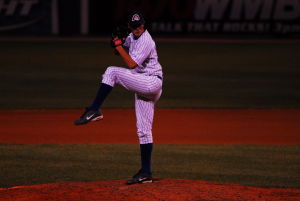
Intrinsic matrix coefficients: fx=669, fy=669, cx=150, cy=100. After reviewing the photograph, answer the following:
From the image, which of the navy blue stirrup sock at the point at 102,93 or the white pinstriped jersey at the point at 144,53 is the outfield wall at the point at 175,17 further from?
the navy blue stirrup sock at the point at 102,93

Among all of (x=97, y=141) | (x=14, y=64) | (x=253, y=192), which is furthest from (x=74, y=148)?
(x=14, y=64)

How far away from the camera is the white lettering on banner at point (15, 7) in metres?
33.1

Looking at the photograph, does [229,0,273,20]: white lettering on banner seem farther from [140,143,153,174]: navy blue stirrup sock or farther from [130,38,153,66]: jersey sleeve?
[130,38,153,66]: jersey sleeve

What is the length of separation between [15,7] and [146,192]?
2789 centimetres

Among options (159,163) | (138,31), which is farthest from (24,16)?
(138,31)

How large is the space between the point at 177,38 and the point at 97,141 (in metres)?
23.1

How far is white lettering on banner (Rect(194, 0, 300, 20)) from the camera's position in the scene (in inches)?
1334

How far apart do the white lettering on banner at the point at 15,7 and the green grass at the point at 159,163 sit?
937 inches

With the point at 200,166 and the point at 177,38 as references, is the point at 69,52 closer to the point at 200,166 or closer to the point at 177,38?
the point at 177,38

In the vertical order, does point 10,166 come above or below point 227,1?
below

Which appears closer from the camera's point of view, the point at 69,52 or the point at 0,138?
the point at 0,138

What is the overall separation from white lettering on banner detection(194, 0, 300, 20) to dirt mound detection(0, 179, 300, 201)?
27.4 m

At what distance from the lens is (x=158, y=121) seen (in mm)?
12766

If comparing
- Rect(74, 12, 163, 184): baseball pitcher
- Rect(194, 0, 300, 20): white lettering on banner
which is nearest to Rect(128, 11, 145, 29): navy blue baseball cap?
Rect(74, 12, 163, 184): baseball pitcher
